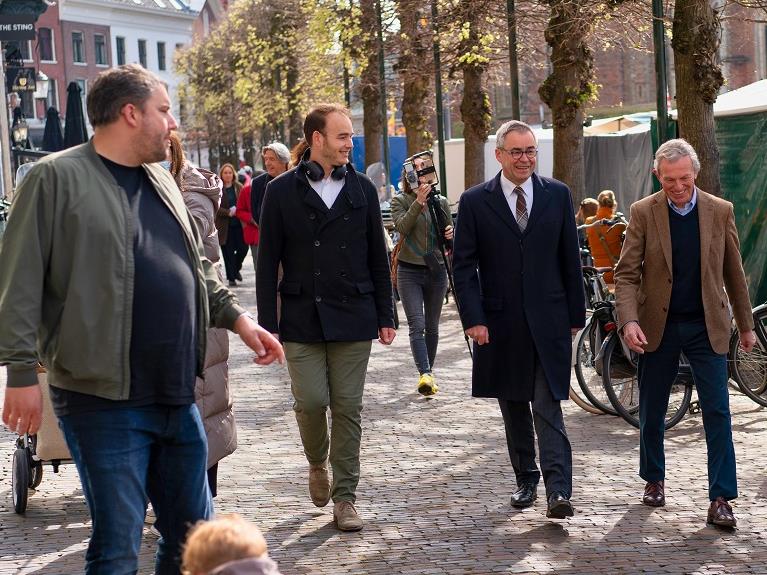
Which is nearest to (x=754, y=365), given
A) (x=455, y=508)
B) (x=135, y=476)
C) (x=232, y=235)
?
(x=455, y=508)

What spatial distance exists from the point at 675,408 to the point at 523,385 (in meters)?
3.01

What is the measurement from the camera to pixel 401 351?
50.3 feet

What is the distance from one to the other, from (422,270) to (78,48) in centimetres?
8195

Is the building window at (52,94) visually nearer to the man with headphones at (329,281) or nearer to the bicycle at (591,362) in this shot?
the bicycle at (591,362)

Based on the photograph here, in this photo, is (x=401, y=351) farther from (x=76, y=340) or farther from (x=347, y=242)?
(x=76, y=340)

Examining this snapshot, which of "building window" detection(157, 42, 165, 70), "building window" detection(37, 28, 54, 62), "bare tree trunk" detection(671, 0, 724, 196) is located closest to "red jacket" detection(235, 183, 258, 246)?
"bare tree trunk" detection(671, 0, 724, 196)

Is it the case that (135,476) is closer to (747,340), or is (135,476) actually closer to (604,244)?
(747,340)

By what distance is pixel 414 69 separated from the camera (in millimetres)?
28938

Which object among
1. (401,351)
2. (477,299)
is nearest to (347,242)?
(477,299)

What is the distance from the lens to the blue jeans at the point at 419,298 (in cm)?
1187

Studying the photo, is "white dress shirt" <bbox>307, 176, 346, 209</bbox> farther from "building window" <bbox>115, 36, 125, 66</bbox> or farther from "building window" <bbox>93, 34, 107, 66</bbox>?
"building window" <bbox>115, 36, 125, 66</bbox>

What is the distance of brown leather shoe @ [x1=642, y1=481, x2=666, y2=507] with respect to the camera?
745 centimetres

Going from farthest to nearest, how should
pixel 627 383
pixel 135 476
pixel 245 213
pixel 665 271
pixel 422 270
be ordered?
pixel 245 213, pixel 422 270, pixel 627 383, pixel 665 271, pixel 135 476

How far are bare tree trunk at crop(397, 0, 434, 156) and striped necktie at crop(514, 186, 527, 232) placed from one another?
18195 mm
